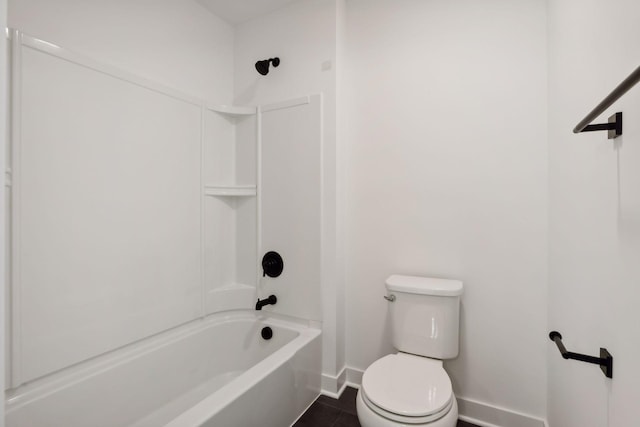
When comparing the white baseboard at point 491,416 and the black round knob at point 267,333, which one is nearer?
the white baseboard at point 491,416

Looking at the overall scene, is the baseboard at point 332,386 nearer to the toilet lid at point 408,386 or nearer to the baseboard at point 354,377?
the baseboard at point 354,377

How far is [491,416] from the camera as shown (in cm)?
163

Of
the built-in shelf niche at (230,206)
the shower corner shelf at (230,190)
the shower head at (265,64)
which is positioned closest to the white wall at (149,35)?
the built-in shelf niche at (230,206)

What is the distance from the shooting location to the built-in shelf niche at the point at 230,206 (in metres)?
2.09

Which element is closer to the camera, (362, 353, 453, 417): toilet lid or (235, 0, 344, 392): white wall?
(362, 353, 453, 417): toilet lid

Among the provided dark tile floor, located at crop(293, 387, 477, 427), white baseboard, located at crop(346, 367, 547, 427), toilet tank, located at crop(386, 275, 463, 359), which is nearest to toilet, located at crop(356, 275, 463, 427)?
toilet tank, located at crop(386, 275, 463, 359)

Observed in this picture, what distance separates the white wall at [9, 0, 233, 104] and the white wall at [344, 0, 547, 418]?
0.95 meters

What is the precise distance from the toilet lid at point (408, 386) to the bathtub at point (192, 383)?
485mm

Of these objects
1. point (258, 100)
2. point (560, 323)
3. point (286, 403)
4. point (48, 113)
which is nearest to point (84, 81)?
point (48, 113)

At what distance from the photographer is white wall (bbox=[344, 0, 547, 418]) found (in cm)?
154

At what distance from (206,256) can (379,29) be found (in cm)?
187

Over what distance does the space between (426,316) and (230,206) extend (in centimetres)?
153

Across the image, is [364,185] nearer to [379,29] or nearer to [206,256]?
[379,29]

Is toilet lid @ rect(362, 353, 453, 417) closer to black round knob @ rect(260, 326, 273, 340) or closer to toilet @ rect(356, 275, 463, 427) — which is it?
toilet @ rect(356, 275, 463, 427)
